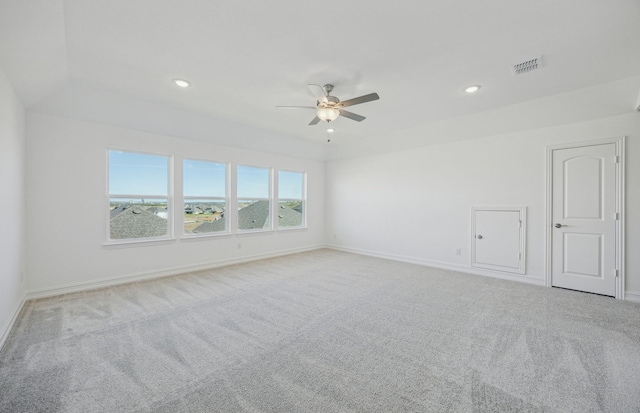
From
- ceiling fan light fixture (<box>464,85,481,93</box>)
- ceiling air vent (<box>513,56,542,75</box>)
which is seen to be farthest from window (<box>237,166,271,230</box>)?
ceiling air vent (<box>513,56,542,75</box>)

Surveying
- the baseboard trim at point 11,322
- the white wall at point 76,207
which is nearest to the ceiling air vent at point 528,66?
the white wall at point 76,207

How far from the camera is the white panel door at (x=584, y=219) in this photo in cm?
364

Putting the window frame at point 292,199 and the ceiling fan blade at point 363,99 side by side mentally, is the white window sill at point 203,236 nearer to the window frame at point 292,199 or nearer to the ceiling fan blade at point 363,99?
the window frame at point 292,199

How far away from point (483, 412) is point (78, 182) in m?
5.24

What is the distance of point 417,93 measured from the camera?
139 inches

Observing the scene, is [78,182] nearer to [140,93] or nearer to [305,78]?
[140,93]

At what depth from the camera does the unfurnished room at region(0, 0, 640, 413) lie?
1.96m

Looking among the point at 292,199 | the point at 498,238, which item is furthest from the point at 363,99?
the point at 292,199

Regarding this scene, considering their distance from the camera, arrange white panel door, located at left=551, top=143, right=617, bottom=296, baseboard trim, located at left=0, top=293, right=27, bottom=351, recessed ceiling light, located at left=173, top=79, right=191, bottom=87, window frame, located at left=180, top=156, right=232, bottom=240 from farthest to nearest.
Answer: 1. window frame, located at left=180, top=156, right=232, bottom=240
2. white panel door, located at left=551, top=143, right=617, bottom=296
3. recessed ceiling light, located at left=173, top=79, right=191, bottom=87
4. baseboard trim, located at left=0, top=293, right=27, bottom=351

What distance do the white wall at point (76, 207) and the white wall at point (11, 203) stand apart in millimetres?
201

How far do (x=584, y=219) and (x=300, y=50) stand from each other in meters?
4.60

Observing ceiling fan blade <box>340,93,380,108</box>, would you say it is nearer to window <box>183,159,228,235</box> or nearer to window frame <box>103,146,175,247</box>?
window <box>183,159,228,235</box>

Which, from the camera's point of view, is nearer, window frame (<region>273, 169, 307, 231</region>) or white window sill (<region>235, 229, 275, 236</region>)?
white window sill (<region>235, 229, 275, 236</region>)

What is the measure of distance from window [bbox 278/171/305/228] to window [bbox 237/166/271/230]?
14.4 inches
